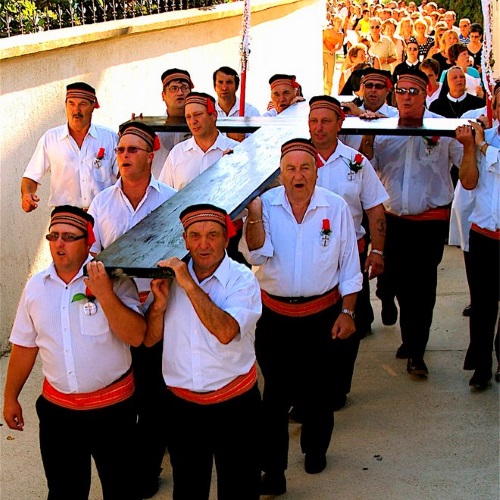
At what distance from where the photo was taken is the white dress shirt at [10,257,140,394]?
15.2 ft

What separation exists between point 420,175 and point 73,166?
2.40 metres

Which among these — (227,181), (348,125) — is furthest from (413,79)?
(227,181)

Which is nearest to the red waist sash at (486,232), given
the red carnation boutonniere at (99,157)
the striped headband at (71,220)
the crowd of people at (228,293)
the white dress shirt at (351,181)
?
the crowd of people at (228,293)

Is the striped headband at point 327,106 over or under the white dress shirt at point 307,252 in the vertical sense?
over

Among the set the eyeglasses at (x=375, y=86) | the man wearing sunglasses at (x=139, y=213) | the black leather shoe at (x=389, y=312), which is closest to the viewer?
the man wearing sunglasses at (x=139, y=213)

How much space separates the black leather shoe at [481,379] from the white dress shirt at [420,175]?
3.85ft

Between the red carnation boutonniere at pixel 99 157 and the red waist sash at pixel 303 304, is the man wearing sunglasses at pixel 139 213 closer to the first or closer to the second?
the red waist sash at pixel 303 304

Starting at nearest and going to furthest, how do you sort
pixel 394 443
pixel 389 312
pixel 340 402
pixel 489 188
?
pixel 394 443, pixel 489 188, pixel 340 402, pixel 389 312

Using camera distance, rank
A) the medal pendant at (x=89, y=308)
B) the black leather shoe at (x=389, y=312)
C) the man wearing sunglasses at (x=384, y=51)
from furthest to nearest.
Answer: the man wearing sunglasses at (x=384, y=51)
the black leather shoe at (x=389, y=312)
the medal pendant at (x=89, y=308)

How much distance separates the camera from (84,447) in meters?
4.76

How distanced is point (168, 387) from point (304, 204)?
4.67 ft

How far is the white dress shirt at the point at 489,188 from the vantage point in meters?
6.39

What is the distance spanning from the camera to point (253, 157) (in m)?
6.34

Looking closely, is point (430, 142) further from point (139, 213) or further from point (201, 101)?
point (139, 213)
